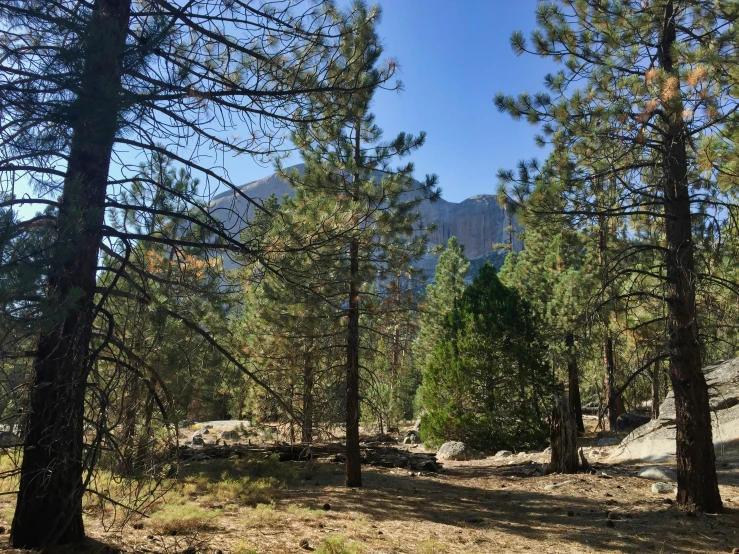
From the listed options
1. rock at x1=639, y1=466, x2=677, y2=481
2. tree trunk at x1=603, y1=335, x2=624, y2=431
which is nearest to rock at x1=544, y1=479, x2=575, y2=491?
rock at x1=639, y1=466, x2=677, y2=481

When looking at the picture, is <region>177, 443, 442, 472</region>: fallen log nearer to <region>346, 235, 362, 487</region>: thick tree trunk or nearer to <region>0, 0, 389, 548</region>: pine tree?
<region>346, 235, 362, 487</region>: thick tree trunk

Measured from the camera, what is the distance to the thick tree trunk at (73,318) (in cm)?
327

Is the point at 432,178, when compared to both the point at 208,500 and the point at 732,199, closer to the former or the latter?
the point at 732,199

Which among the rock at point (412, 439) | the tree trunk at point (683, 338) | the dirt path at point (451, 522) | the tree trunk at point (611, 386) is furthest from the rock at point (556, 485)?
the rock at point (412, 439)

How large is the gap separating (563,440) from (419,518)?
425 centimetres

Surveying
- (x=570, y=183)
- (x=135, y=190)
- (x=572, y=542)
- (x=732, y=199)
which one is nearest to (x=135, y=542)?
(x=135, y=190)

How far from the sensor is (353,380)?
852 cm

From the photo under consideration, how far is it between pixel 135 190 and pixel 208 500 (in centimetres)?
424

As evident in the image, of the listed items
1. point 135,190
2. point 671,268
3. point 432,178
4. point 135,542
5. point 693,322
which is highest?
point 432,178

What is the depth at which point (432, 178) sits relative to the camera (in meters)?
9.04

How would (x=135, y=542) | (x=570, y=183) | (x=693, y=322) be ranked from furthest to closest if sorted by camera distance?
(x=570, y=183) → (x=693, y=322) → (x=135, y=542)

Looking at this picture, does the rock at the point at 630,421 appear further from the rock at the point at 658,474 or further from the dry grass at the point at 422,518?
the rock at the point at 658,474

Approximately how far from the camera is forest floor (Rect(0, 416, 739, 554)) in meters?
4.80

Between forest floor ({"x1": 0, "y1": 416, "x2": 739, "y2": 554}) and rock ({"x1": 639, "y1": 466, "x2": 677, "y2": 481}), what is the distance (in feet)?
0.60
